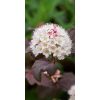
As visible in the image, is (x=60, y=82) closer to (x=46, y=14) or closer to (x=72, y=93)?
(x=72, y=93)

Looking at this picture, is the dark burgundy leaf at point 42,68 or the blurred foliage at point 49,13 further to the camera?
the blurred foliage at point 49,13

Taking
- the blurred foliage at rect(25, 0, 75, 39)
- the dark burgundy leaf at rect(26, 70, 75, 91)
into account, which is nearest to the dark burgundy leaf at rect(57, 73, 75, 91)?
the dark burgundy leaf at rect(26, 70, 75, 91)

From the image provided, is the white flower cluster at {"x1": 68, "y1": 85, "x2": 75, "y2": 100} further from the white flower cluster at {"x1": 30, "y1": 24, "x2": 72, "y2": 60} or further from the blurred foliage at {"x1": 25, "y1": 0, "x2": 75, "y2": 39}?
the blurred foliage at {"x1": 25, "y1": 0, "x2": 75, "y2": 39}

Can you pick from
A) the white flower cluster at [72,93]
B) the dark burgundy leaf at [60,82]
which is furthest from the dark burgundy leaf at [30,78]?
the white flower cluster at [72,93]

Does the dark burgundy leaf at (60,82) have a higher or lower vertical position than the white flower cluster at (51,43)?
lower

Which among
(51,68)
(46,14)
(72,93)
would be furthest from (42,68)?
(46,14)

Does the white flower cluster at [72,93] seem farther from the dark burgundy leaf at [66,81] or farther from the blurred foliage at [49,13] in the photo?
the blurred foliage at [49,13]

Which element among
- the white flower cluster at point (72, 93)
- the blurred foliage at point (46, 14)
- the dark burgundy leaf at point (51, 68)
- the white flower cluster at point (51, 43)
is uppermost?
the blurred foliage at point (46, 14)
